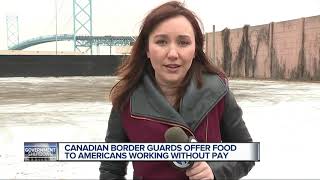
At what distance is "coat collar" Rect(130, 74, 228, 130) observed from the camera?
1.37 metres

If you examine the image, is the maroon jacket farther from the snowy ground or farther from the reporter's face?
the snowy ground

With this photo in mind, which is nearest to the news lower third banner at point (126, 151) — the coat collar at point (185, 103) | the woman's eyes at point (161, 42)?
the coat collar at point (185, 103)

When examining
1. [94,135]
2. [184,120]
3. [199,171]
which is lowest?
[94,135]

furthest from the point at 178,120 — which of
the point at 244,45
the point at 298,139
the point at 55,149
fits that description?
the point at 244,45

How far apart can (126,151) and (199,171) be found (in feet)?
0.71

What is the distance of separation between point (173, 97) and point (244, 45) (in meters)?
30.0

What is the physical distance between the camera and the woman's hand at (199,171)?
1201mm

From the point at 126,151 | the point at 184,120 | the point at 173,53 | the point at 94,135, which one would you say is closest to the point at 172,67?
the point at 173,53

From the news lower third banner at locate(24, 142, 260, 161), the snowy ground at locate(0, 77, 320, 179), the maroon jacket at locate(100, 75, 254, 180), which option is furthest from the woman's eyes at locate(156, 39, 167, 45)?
the snowy ground at locate(0, 77, 320, 179)

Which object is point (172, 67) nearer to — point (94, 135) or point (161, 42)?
point (161, 42)

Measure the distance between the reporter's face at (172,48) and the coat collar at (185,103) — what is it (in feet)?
0.20

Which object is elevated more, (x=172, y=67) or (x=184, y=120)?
(x=172, y=67)

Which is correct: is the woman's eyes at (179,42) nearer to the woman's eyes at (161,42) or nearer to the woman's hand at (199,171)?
the woman's eyes at (161,42)

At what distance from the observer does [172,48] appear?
1.40 m
